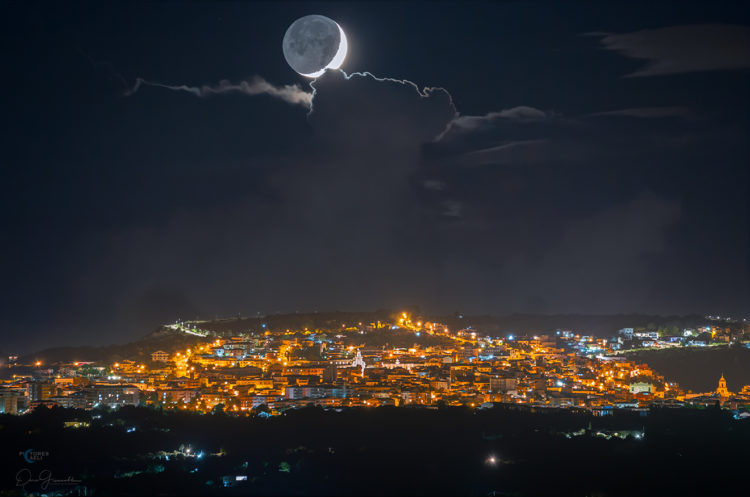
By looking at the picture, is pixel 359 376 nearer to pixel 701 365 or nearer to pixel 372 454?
pixel 372 454

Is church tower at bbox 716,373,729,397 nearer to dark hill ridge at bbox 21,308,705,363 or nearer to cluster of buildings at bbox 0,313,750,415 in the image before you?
cluster of buildings at bbox 0,313,750,415

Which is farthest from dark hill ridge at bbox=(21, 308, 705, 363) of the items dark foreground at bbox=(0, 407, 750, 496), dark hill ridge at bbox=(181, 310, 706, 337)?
dark foreground at bbox=(0, 407, 750, 496)
